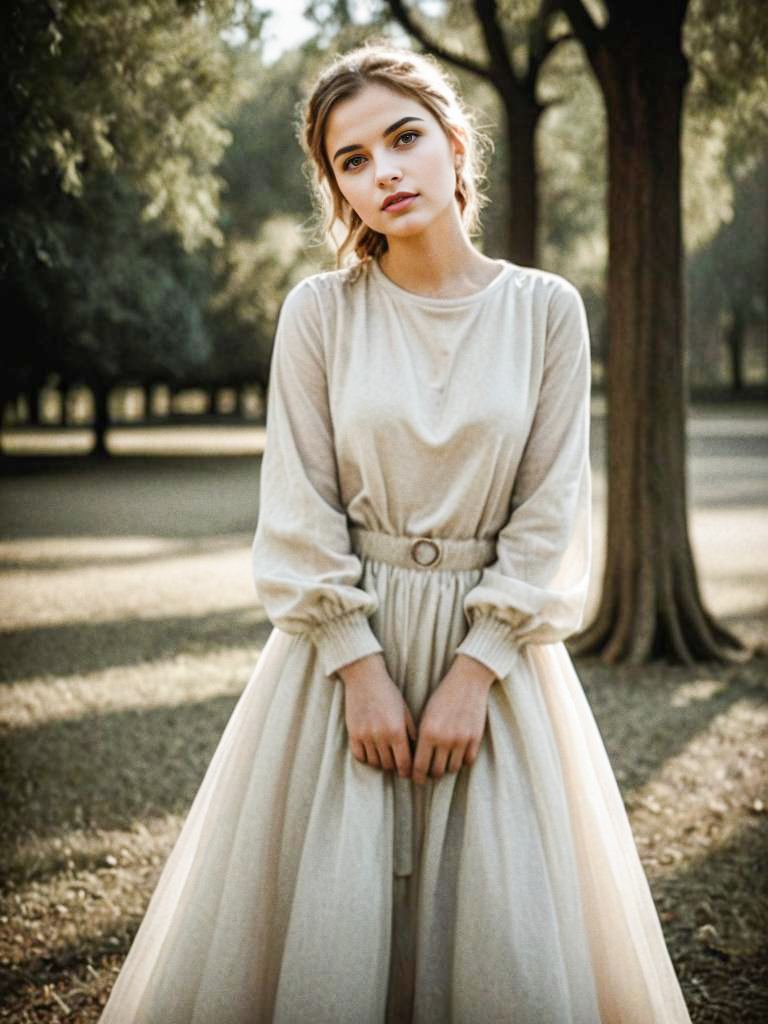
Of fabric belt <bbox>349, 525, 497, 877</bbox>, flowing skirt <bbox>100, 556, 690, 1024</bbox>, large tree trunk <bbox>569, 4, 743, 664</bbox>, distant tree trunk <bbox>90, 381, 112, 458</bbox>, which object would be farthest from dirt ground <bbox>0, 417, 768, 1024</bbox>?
distant tree trunk <bbox>90, 381, 112, 458</bbox>

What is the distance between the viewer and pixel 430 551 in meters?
1.93

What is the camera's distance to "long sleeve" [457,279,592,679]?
72.9 inches

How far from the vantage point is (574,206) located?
2008 centimetres

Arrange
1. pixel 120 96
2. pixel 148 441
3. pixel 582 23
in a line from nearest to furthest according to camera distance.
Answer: pixel 120 96 → pixel 582 23 → pixel 148 441

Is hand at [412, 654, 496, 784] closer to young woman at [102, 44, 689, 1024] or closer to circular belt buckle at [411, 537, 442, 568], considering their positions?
young woman at [102, 44, 689, 1024]

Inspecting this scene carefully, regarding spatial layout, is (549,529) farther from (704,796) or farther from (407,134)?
(704,796)

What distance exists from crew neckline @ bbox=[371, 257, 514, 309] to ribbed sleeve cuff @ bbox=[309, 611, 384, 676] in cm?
64

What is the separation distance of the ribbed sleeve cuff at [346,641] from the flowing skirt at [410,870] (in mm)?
78

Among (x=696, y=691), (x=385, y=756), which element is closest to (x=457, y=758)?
(x=385, y=756)

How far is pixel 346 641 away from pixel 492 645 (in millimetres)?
280

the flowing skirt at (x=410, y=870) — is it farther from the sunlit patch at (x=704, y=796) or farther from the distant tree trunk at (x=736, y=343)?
the distant tree trunk at (x=736, y=343)

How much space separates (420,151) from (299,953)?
153 centimetres

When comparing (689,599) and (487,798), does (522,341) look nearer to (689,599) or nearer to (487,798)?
(487,798)

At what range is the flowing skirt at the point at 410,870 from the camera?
1771 mm
